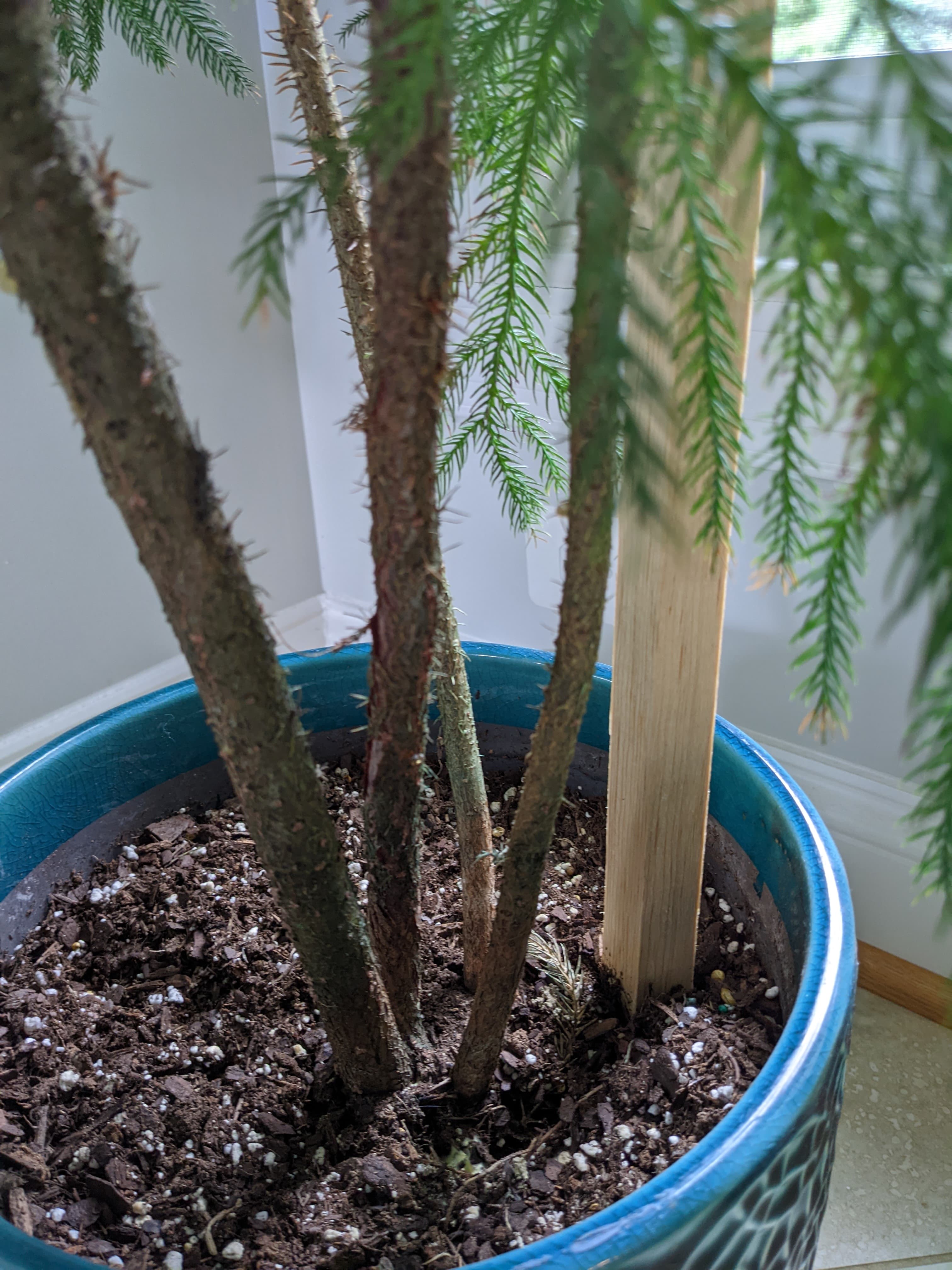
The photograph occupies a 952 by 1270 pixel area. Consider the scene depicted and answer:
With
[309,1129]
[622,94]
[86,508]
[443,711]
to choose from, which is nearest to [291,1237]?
[309,1129]

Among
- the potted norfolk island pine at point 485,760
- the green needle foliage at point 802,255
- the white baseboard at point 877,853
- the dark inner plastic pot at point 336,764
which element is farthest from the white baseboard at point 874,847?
the green needle foliage at point 802,255

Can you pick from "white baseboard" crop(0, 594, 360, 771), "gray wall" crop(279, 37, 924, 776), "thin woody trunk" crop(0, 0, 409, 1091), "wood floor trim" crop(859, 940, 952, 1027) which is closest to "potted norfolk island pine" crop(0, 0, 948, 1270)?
"thin woody trunk" crop(0, 0, 409, 1091)

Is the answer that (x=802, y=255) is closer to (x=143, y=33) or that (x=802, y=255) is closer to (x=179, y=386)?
(x=143, y=33)

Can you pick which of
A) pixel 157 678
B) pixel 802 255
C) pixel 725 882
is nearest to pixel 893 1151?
pixel 725 882

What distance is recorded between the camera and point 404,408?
402mm

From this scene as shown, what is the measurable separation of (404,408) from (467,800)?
1.24 feet

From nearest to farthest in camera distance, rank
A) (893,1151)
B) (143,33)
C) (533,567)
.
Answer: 1. (143,33)
2. (893,1151)
3. (533,567)

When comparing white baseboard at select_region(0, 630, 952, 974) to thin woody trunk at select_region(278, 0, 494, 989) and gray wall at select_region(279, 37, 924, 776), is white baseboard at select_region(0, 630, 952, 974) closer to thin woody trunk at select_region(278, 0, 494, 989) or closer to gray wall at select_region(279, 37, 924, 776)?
gray wall at select_region(279, 37, 924, 776)

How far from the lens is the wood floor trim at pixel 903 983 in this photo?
1.06m

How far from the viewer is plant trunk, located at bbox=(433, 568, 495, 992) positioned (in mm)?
668

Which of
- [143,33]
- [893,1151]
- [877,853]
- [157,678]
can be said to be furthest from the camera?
[157,678]

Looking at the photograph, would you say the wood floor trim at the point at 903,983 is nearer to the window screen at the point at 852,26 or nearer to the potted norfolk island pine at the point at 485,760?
the potted norfolk island pine at the point at 485,760

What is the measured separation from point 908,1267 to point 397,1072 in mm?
566

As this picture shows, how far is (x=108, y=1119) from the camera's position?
0.64 meters
